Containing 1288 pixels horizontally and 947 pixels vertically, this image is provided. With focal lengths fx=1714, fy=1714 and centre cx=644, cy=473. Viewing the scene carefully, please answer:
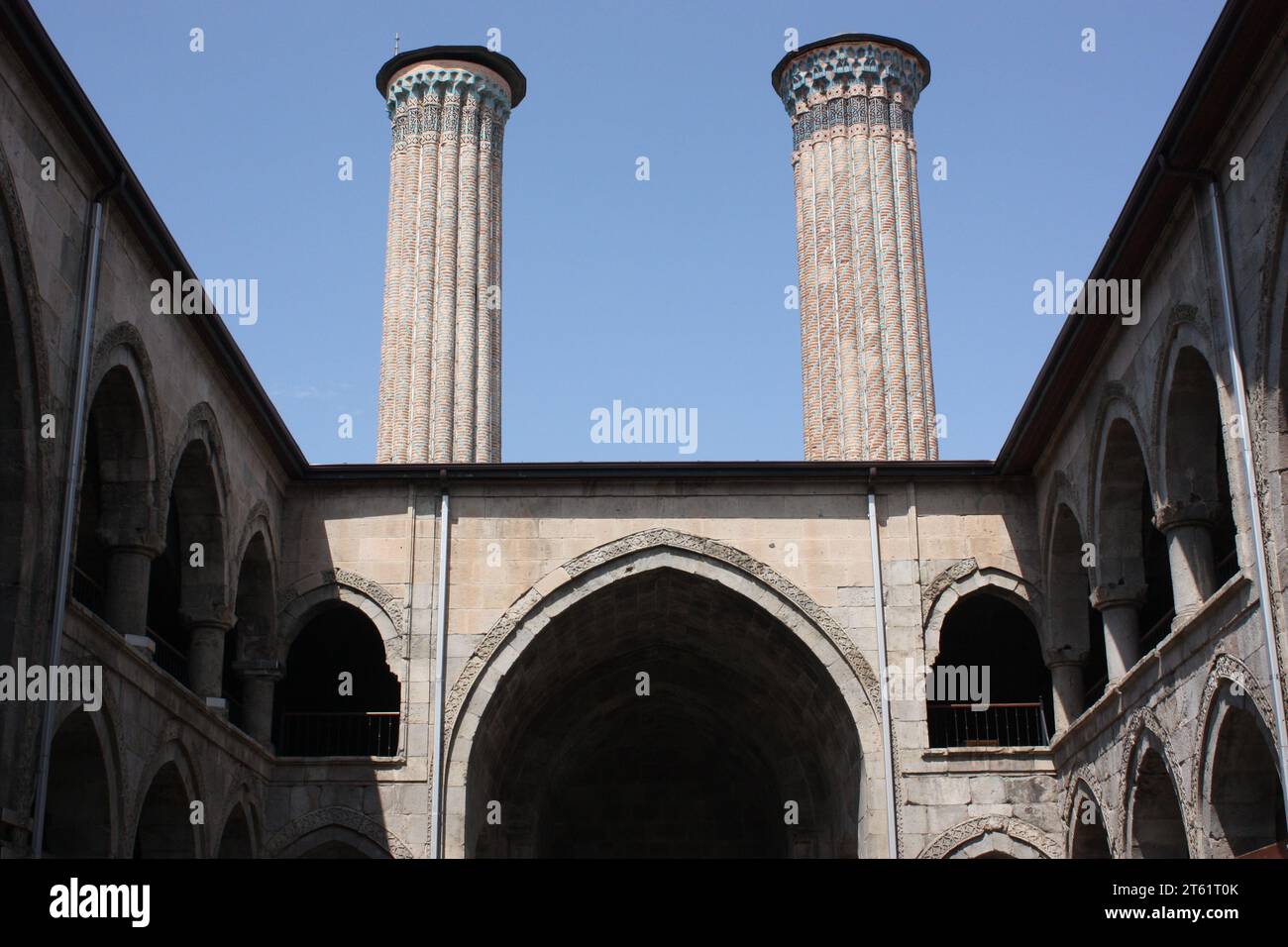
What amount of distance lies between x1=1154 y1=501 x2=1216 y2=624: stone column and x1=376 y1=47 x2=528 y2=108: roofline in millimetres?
22291

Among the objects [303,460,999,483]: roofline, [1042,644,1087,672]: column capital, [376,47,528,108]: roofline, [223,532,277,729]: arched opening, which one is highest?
[376,47,528,108]: roofline

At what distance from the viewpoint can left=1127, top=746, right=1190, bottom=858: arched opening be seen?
52.7 feet

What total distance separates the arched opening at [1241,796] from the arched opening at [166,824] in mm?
9406

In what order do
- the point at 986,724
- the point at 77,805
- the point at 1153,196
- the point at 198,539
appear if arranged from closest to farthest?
the point at 1153,196, the point at 77,805, the point at 198,539, the point at 986,724

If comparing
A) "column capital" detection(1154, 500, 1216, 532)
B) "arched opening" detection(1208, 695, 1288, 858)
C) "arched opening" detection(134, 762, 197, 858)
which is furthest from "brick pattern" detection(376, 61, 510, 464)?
"arched opening" detection(1208, 695, 1288, 858)

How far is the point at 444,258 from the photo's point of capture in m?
32.9

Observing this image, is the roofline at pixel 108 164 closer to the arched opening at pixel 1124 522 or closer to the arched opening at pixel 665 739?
the arched opening at pixel 665 739

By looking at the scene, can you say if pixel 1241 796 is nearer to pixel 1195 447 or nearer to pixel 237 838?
pixel 1195 447

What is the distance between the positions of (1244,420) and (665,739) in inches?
596

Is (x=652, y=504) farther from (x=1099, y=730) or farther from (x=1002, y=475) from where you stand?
(x=1099, y=730)

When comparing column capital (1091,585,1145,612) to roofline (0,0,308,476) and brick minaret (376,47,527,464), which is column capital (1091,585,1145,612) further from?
brick minaret (376,47,527,464)

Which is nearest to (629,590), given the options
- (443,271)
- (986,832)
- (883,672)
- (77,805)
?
(883,672)

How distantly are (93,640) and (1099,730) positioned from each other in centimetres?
984
